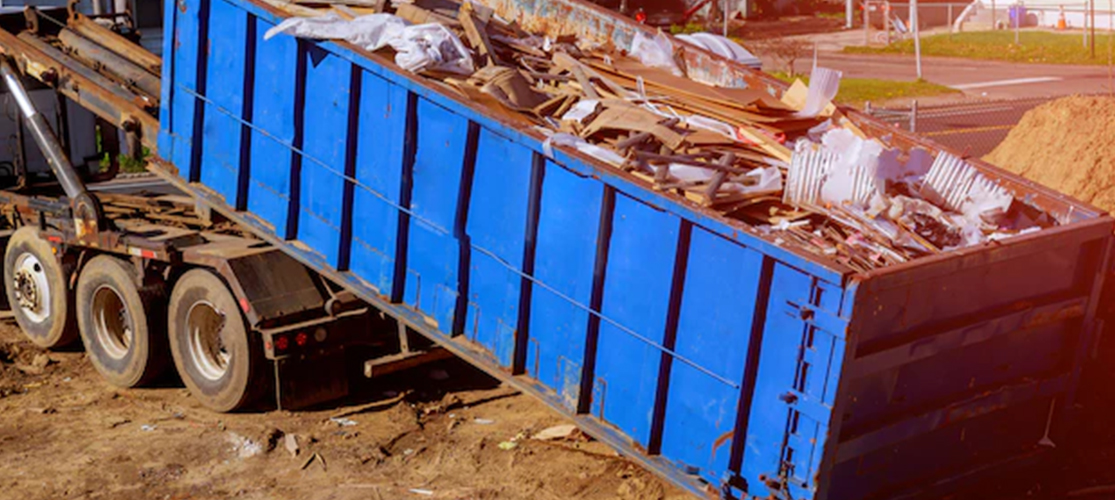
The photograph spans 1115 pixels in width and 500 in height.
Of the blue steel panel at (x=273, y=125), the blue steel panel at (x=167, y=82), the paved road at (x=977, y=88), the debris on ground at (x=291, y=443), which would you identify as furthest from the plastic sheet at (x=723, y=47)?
the debris on ground at (x=291, y=443)

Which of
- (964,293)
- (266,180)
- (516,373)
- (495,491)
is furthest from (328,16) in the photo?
(964,293)

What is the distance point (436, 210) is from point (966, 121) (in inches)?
602

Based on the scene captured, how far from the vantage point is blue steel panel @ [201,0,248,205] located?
29.2 feet

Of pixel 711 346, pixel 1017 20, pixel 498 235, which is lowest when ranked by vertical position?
pixel 1017 20

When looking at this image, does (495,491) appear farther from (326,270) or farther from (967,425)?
(967,425)

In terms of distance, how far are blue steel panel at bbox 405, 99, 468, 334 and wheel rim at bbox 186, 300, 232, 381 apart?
1972mm

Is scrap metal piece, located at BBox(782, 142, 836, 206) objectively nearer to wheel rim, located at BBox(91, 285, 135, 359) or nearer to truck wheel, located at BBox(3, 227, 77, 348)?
wheel rim, located at BBox(91, 285, 135, 359)

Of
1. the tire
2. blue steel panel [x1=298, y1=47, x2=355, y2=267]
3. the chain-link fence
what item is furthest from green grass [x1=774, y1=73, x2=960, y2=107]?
blue steel panel [x1=298, y1=47, x2=355, y2=267]

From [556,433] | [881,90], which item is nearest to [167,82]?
[556,433]

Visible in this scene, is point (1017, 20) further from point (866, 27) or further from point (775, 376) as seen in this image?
point (775, 376)

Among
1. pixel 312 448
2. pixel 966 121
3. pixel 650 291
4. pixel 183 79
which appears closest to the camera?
pixel 650 291

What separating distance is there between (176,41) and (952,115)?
15548 mm

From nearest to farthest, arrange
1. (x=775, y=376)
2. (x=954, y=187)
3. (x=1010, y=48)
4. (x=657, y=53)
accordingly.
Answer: (x=775, y=376)
(x=954, y=187)
(x=657, y=53)
(x=1010, y=48)

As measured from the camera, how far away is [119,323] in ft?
33.2
